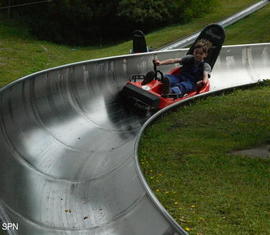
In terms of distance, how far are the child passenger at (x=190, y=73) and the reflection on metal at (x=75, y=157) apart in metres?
0.98

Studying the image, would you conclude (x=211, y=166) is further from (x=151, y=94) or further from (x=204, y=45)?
(x=204, y=45)

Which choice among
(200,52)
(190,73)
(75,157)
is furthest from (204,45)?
(75,157)

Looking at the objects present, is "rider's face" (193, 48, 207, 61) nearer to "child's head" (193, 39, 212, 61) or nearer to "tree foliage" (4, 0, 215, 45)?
"child's head" (193, 39, 212, 61)

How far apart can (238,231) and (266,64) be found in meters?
9.05

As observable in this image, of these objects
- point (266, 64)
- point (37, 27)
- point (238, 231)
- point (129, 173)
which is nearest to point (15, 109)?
point (129, 173)

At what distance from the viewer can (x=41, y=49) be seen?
803 inches

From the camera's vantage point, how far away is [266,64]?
13.1 m

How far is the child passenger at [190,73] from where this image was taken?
9.60 m

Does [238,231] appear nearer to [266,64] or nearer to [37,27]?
[266,64]

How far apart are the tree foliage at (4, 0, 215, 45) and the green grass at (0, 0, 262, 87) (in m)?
0.89

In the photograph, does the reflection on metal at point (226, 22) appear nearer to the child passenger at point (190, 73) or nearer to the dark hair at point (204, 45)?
the dark hair at point (204, 45)

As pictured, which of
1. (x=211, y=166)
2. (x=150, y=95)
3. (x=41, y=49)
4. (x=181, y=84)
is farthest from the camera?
(x=41, y=49)

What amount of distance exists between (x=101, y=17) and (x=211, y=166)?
812 inches

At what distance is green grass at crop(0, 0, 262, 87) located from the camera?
52.1ft
